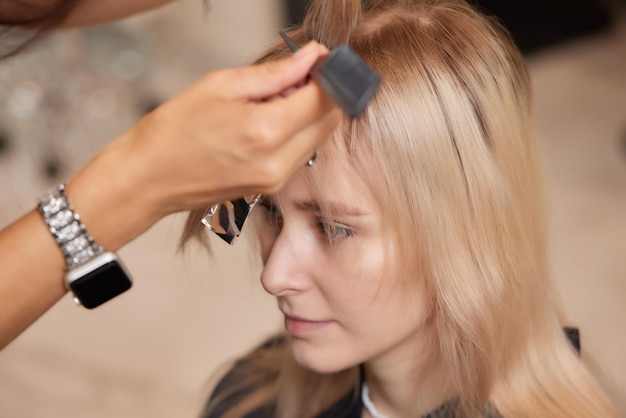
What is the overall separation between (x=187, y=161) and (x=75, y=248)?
140mm

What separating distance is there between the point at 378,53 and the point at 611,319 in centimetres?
142

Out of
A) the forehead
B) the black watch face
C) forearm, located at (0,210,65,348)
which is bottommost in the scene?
the forehead

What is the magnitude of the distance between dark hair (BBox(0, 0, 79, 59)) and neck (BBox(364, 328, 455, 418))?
57 cm

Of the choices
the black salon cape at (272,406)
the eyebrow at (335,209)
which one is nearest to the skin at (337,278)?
the eyebrow at (335,209)

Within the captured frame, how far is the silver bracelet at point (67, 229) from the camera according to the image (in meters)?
0.73

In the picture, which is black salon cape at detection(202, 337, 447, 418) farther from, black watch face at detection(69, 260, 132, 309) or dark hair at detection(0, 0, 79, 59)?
dark hair at detection(0, 0, 79, 59)

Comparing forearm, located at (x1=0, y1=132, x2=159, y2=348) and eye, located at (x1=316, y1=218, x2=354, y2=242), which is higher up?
forearm, located at (x1=0, y1=132, x2=159, y2=348)

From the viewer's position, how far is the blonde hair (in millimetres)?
893

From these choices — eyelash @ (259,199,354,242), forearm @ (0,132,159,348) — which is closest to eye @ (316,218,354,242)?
eyelash @ (259,199,354,242)

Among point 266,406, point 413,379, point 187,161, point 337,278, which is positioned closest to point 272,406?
point 266,406

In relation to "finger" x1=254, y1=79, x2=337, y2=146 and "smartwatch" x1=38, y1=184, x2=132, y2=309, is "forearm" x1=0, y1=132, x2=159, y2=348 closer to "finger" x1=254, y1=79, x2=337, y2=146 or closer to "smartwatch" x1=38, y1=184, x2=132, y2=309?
"smartwatch" x1=38, y1=184, x2=132, y2=309

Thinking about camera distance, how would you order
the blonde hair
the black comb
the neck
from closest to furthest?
the black comb, the blonde hair, the neck

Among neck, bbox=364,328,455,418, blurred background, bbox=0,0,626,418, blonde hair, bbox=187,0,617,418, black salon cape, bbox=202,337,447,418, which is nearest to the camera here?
blonde hair, bbox=187,0,617,418

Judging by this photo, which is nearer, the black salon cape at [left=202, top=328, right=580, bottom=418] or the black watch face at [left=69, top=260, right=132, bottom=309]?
the black watch face at [left=69, top=260, right=132, bottom=309]
